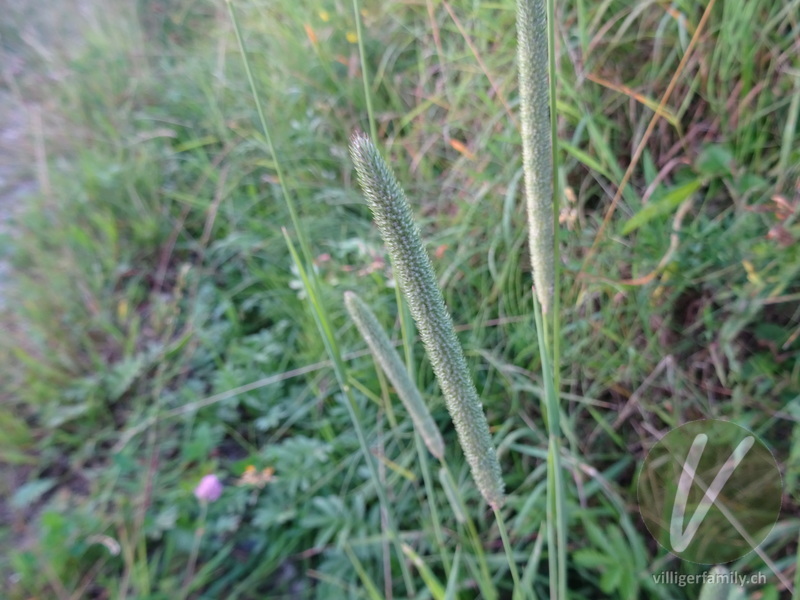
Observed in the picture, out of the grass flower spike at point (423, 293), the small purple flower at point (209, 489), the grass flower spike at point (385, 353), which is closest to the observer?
the grass flower spike at point (423, 293)

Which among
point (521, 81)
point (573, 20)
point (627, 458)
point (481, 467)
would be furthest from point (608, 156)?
point (481, 467)

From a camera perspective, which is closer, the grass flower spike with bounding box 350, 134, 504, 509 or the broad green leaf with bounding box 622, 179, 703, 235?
the grass flower spike with bounding box 350, 134, 504, 509

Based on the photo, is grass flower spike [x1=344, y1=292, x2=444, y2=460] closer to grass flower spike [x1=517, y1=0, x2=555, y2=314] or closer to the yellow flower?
grass flower spike [x1=517, y1=0, x2=555, y2=314]

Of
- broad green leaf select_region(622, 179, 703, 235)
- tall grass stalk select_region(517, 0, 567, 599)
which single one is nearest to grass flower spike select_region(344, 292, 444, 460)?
tall grass stalk select_region(517, 0, 567, 599)

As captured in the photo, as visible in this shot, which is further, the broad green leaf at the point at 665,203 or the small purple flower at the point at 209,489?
the small purple flower at the point at 209,489

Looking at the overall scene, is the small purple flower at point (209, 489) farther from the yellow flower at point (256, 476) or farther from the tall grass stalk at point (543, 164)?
the tall grass stalk at point (543, 164)

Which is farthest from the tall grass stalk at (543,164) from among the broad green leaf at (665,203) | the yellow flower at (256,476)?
the yellow flower at (256,476)

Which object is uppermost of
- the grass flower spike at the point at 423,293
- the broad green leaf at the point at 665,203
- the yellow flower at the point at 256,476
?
the grass flower spike at the point at 423,293
